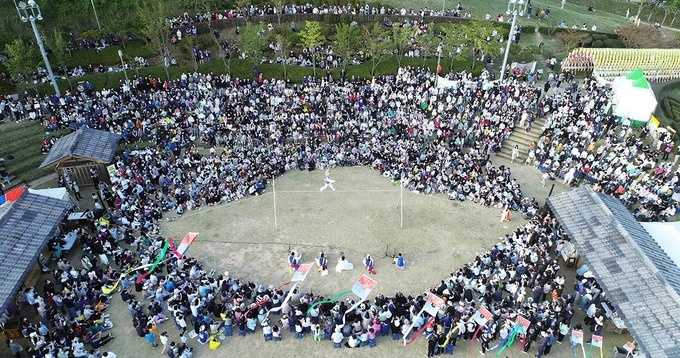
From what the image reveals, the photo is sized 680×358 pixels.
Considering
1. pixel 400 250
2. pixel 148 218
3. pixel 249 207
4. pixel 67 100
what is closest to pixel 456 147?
pixel 400 250

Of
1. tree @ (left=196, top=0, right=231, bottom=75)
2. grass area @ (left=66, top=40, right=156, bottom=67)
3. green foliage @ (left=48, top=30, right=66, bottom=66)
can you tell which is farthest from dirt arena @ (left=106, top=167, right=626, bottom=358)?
grass area @ (left=66, top=40, right=156, bottom=67)

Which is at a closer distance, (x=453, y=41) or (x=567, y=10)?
(x=453, y=41)

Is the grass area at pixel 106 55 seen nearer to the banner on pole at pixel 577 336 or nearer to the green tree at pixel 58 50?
the green tree at pixel 58 50

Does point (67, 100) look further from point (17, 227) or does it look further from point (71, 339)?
point (71, 339)

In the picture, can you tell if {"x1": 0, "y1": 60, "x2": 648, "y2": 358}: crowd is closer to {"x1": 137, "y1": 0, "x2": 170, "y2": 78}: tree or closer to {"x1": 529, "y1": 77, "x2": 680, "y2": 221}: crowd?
{"x1": 529, "y1": 77, "x2": 680, "y2": 221}: crowd

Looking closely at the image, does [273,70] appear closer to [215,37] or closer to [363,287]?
[215,37]

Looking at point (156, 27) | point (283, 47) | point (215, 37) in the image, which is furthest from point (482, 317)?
point (215, 37)
